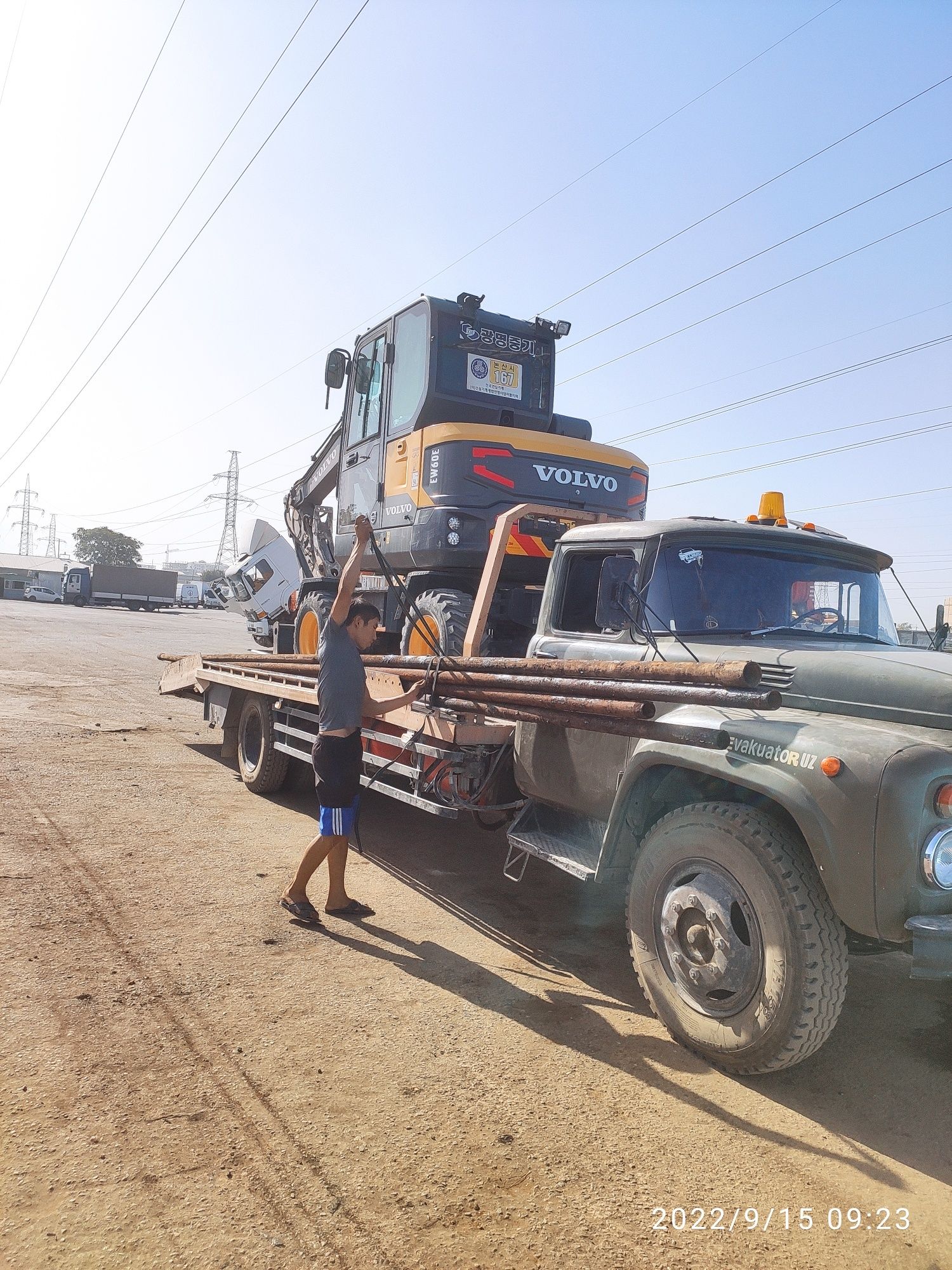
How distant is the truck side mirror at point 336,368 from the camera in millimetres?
8430

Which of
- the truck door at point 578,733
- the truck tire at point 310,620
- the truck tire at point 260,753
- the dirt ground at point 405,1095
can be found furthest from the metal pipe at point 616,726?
the truck tire at point 310,620

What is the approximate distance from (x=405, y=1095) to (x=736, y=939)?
4.54 feet

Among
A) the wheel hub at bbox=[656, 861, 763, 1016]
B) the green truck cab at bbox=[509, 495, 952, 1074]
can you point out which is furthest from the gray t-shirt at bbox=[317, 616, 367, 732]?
the wheel hub at bbox=[656, 861, 763, 1016]

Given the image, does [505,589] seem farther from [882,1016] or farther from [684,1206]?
[684,1206]

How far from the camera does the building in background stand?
77.5 metres

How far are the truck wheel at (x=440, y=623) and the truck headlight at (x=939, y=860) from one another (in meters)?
3.28

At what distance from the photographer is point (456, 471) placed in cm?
661

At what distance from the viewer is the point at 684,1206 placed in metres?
2.68

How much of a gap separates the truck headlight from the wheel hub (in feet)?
2.15

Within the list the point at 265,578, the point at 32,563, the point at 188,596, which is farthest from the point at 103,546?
the point at 265,578

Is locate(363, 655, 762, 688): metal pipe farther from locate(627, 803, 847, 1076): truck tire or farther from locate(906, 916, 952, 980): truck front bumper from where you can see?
locate(906, 916, 952, 980): truck front bumper

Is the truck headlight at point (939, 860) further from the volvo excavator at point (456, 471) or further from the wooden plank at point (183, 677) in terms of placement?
the wooden plank at point (183, 677)

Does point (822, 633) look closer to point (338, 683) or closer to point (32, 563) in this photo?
point (338, 683)

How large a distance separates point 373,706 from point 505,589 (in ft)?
6.15
